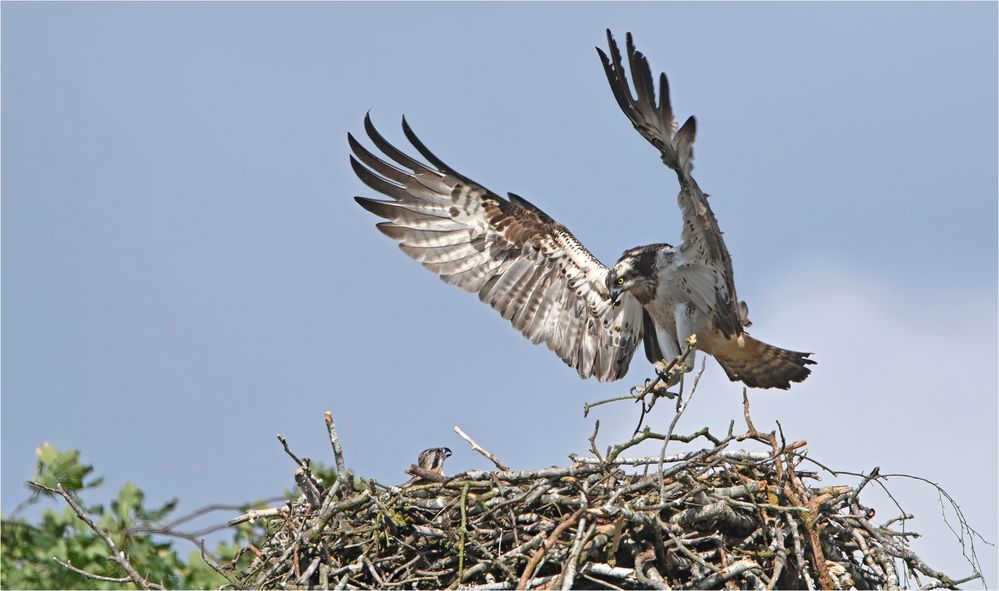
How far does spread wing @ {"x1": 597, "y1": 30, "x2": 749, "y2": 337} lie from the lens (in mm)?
7312

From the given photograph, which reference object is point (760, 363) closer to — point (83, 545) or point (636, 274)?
point (636, 274)

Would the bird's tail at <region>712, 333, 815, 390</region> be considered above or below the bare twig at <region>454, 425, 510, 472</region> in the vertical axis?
above

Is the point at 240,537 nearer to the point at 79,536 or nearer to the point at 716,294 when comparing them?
the point at 79,536

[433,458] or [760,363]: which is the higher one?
[760,363]

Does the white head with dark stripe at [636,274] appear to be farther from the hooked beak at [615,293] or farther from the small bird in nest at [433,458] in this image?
the small bird in nest at [433,458]

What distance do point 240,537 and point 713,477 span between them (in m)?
3.71

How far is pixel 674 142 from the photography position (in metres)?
7.34

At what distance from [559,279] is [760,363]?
163 cm

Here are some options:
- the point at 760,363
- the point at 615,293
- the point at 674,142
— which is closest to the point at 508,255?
the point at 615,293

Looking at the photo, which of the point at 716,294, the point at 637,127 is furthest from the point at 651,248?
the point at 637,127

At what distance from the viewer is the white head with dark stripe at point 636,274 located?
8.32 meters

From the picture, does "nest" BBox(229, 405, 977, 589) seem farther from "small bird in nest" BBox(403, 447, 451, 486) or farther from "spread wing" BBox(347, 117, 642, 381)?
"spread wing" BBox(347, 117, 642, 381)

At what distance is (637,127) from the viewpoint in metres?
7.49

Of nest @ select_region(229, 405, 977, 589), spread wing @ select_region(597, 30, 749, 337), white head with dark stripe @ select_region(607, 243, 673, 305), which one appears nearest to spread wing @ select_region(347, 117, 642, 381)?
white head with dark stripe @ select_region(607, 243, 673, 305)
